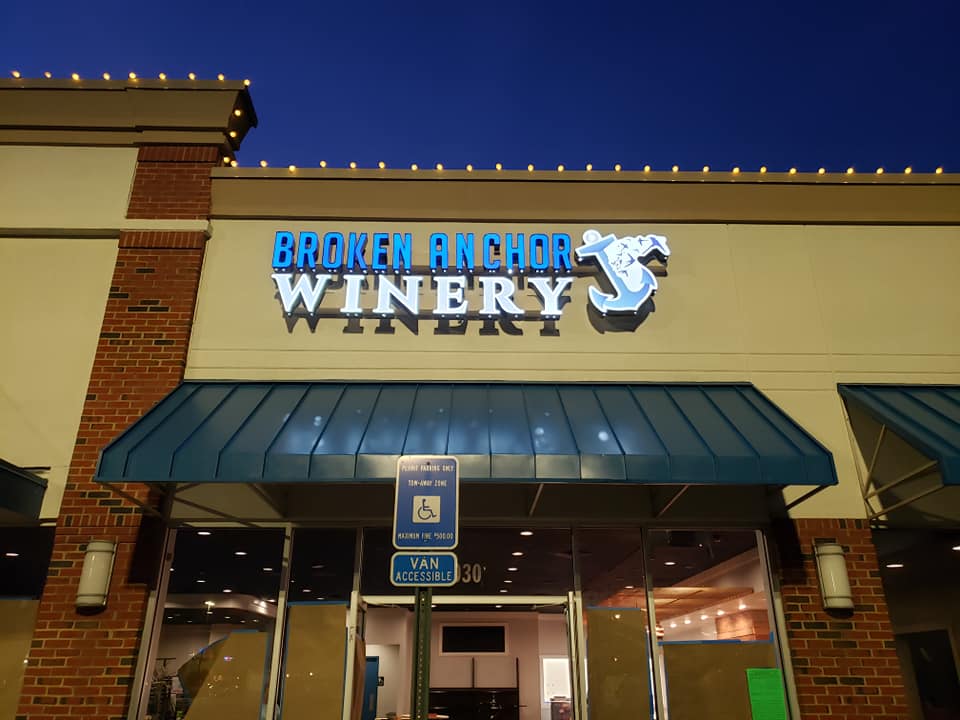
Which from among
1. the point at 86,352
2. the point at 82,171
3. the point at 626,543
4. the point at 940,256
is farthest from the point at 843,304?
the point at 82,171

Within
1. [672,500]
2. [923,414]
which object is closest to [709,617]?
[672,500]

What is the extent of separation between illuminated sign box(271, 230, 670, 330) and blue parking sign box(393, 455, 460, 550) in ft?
14.9

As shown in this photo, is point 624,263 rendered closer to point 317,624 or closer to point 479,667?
point 317,624

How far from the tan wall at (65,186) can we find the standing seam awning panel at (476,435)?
3.13 m

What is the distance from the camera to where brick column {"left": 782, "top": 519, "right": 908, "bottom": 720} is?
25.4ft

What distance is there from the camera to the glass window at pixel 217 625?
788 cm

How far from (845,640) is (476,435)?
4.78 m


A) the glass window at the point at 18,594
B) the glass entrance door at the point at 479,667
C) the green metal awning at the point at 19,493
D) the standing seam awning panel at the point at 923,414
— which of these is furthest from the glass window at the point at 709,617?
the green metal awning at the point at 19,493

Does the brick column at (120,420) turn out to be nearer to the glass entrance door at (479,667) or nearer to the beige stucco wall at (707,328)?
the beige stucco wall at (707,328)

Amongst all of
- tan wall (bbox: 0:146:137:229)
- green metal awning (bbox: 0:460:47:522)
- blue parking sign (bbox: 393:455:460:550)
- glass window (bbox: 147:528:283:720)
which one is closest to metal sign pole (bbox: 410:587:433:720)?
blue parking sign (bbox: 393:455:460:550)

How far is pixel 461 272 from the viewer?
9766mm

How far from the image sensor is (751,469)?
7.15 m

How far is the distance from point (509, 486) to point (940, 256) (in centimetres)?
692

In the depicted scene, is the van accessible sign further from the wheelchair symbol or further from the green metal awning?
the wheelchair symbol
